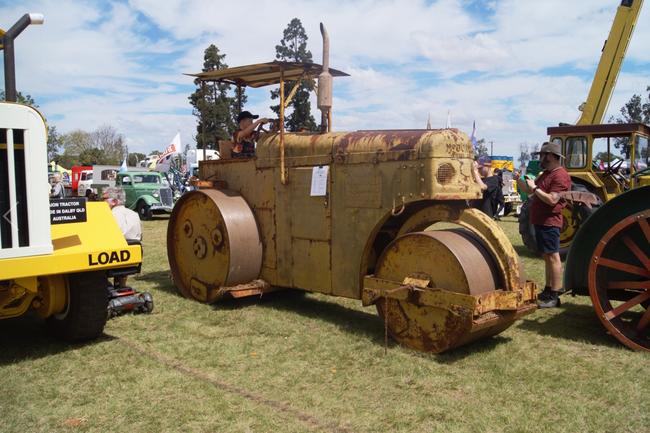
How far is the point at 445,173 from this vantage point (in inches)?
194

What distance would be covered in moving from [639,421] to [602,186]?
8385 millimetres

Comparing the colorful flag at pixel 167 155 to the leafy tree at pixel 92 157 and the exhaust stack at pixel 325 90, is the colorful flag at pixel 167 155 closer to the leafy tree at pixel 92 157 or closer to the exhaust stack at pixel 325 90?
the exhaust stack at pixel 325 90

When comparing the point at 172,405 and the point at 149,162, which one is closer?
the point at 172,405

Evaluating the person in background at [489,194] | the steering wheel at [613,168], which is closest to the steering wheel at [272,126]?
the person in background at [489,194]

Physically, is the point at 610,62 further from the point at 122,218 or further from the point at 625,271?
the point at 122,218

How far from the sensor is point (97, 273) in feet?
15.7

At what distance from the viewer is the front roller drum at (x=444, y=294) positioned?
441cm

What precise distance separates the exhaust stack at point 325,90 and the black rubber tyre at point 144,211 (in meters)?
15.8

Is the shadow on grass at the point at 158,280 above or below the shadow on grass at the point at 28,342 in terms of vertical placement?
above

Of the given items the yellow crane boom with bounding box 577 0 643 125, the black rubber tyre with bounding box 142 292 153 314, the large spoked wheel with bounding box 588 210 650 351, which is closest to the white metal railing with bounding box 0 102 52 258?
the black rubber tyre with bounding box 142 292 153 314

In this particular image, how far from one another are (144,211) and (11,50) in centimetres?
1716

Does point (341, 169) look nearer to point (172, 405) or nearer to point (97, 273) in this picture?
point (97, 273)

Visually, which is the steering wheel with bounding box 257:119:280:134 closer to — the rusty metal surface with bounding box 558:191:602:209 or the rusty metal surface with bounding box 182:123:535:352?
the rusty metal surface with bounding box 182:123:535:352

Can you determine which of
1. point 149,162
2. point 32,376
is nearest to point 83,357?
point 32,376
